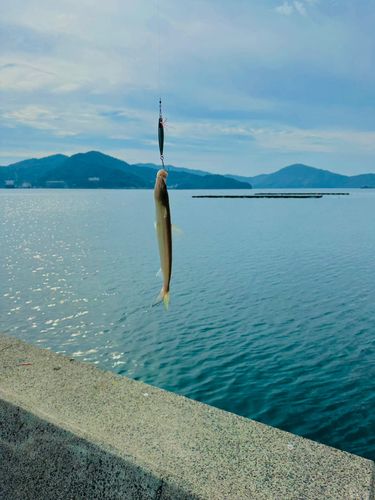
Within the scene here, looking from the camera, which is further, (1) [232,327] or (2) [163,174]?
(1) [232,327]

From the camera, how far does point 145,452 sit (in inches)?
144

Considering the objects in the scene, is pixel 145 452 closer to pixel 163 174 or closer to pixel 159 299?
pixel 159 299

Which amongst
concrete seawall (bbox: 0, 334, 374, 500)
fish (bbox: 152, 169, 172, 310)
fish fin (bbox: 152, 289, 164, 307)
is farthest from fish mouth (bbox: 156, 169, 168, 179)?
concrete seawall (bbox: 0, 334, 374, 500)

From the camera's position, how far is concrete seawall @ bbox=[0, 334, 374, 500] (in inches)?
132

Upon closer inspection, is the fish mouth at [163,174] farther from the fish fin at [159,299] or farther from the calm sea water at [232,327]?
the calm sea water at [232,327]

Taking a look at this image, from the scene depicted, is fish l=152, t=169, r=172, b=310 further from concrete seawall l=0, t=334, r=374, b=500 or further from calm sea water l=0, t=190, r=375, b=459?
calm sea water l=0, t=190, r=375, b=459

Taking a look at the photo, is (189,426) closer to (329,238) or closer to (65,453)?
(65,453)

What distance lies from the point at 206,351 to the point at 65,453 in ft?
31.6

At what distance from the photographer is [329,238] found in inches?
1778

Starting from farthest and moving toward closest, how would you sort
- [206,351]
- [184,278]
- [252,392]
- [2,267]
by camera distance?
[2,267], [184,278], [206,351], [252,392]

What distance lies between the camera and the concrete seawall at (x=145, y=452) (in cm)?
335

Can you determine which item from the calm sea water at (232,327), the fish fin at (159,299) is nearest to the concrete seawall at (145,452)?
the fish fin at (159,299)

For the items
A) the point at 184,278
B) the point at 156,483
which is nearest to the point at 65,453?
the point at 156,483

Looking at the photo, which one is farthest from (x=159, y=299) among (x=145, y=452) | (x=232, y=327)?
(x=232, y=327)
